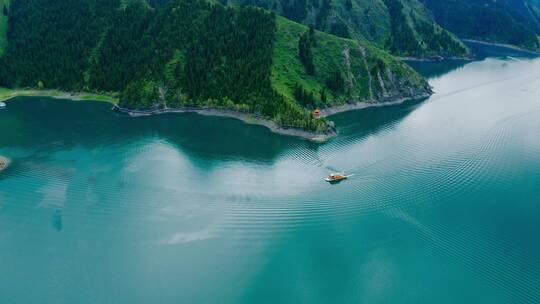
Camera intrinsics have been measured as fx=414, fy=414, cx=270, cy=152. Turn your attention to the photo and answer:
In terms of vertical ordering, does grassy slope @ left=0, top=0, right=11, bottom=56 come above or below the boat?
above

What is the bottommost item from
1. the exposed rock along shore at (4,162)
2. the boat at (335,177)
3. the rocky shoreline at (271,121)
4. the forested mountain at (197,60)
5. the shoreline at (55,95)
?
the exposed rock along shore at (4,162)

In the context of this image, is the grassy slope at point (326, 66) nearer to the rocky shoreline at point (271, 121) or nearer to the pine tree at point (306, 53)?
the pine tree at point (306, 53)

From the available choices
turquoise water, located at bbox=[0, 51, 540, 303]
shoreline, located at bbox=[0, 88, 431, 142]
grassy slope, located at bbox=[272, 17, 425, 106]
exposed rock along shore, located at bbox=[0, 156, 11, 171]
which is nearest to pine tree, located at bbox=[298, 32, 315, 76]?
grassy slope, located at bbox=[272, 17, 425, 106]

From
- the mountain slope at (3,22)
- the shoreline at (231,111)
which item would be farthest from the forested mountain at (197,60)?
the mountain slope at (3,22)

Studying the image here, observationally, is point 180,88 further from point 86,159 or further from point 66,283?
point 66,283

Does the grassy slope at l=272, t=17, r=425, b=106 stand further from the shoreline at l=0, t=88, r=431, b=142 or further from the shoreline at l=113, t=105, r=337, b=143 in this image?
the shoreline at l=113, t=105, r=337, b=143

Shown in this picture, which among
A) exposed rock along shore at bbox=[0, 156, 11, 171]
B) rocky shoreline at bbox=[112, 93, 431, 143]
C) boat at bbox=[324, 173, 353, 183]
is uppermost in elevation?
rocky shoreline at bbox=[112, 93, 431, 143]
